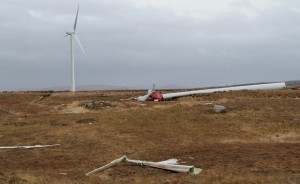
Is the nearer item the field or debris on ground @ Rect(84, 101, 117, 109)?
the field

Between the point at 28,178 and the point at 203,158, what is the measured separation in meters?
8.99

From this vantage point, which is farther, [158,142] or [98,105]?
[98,105]

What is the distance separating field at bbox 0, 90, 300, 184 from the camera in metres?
18.6

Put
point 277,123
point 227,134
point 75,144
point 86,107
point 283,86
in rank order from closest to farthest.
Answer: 1. point 75,144
2. point 227,134
3. point 277,123
4. point 86,107
5. point 283,86

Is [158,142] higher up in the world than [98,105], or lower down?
lower down

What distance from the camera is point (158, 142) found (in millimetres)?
29359

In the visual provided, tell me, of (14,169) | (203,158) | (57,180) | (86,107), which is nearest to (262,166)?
(203,158)

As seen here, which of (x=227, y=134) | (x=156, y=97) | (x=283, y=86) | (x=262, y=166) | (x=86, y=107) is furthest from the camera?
(x=283, y=86)

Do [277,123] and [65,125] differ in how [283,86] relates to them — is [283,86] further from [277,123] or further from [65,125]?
[65,125]

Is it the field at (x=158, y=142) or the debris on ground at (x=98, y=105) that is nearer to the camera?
the field at (x=158, y=142)

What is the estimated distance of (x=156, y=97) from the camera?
5662 centimetres

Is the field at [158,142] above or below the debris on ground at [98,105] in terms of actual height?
below

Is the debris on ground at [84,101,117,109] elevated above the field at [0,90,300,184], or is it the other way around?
the debris on ground at [84,101,117,109]

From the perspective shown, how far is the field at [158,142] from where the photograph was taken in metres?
18.6
